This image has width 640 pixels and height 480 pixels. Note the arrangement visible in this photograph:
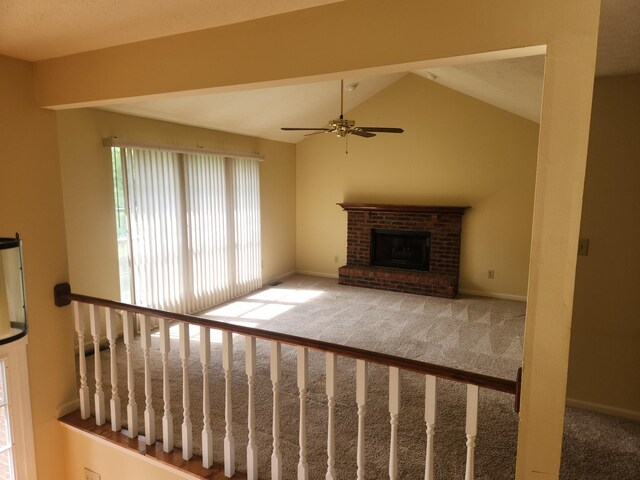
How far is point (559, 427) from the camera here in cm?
132

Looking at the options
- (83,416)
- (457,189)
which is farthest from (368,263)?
(83,416)

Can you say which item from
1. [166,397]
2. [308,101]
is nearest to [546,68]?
[166,397]

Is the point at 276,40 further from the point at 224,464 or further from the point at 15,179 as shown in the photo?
the point at 224,464

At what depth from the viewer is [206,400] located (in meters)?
2.12

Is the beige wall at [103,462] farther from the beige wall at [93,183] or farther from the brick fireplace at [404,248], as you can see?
the brick fireplace at [404,248]

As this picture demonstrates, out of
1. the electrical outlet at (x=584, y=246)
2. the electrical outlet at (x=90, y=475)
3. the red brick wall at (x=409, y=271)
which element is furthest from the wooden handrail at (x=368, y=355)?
the red brick wall at (x=409, y=271)

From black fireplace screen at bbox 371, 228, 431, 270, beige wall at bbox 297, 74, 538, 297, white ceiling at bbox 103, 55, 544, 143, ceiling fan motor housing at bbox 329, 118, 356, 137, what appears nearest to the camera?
white ceiling at bbox 103, 55, 544, 143

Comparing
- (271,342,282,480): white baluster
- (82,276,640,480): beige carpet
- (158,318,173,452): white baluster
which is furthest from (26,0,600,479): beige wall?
(158,318,173,452): white baluster

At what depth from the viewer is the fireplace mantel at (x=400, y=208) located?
5.91 metres

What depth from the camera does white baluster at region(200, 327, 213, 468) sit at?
2.06 m

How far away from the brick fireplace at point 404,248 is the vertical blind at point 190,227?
5.37ft

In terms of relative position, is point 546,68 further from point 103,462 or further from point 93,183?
point 93,183

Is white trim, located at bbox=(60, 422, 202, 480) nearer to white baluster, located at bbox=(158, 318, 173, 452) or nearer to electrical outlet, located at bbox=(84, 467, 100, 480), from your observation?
white baluster, located at bbox=(158, 318, 173, 452)

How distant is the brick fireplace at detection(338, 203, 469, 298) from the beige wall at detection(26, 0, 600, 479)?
4651mm
